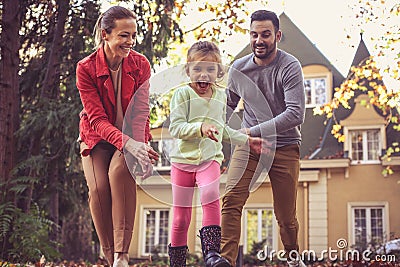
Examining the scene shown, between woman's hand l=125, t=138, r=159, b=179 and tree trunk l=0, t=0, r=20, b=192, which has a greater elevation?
tree trunk l=0, t=0, r=20, b=192

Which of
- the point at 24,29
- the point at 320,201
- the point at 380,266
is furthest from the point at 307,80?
the point at 380,266

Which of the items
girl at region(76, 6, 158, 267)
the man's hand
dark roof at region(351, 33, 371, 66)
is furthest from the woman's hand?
dark roof at region(351, 33, 371, 66)

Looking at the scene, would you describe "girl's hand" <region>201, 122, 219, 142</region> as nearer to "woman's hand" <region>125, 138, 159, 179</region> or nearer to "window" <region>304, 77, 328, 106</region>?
"woman's hand" <region>125, 138, 159, 179</region>

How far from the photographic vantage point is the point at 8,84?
25.0 feet

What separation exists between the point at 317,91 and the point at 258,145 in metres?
12.2

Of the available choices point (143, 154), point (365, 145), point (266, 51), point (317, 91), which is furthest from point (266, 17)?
point (317, 91)

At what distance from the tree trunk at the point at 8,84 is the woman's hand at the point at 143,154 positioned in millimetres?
4812

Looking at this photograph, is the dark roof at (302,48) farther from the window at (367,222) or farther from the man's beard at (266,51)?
the man's beard at (266,51)

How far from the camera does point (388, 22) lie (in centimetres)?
1092

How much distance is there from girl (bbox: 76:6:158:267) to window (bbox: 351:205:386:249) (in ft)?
37.6

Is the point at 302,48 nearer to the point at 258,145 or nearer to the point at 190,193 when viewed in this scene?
the point at 258,145

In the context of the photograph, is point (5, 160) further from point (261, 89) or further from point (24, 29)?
point (261, 89)

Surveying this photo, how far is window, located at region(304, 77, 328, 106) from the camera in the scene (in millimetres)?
15177

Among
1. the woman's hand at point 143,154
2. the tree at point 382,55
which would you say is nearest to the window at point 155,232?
the tree at point 382,55
